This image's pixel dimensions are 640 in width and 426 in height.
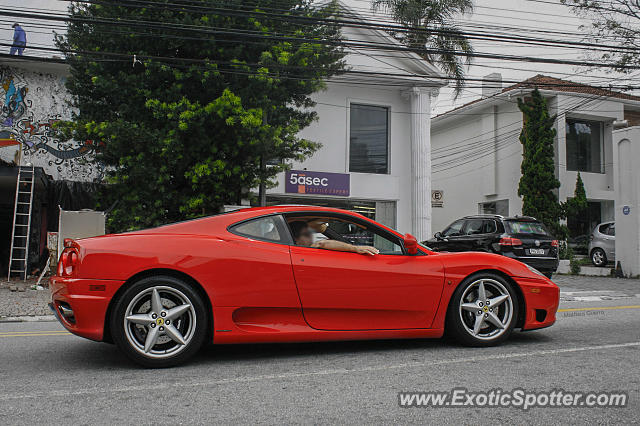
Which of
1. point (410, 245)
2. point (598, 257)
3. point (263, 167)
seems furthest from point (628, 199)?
point (410, 245)

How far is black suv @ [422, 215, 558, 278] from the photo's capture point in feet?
42.4

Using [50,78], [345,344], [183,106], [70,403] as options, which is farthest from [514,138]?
[70,403]

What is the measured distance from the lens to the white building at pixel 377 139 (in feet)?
60.3

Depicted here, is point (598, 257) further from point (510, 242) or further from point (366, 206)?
point (366, 206)

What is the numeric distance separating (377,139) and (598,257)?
876 centimetres

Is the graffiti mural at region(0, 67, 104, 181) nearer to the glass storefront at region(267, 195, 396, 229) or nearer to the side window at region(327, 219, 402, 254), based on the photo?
the glass storefront at region(267, 195, 396, 229)

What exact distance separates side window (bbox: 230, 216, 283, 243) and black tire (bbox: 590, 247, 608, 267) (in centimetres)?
1724

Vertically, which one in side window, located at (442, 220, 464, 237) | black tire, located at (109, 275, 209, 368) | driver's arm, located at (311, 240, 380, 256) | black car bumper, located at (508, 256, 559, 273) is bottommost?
black tire, located at (109, 275, 209, 368)

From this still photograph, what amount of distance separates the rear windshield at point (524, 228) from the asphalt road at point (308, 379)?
7.49 metres

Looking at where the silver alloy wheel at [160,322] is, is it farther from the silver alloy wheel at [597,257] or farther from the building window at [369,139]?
the silver alloy wheel at [597,257]

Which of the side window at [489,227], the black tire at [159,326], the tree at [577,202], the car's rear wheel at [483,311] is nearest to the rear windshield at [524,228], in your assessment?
the side window at [489,227]

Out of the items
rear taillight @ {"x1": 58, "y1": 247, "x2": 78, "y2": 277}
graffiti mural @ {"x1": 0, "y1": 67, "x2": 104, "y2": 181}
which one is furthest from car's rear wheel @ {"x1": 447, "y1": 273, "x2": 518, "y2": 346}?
graffiti mural @ {"x1": 0, "y1": 67, "x2": 104, "y2": 181}

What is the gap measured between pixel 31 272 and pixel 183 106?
6.05 metres

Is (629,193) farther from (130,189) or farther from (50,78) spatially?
(50,78)
